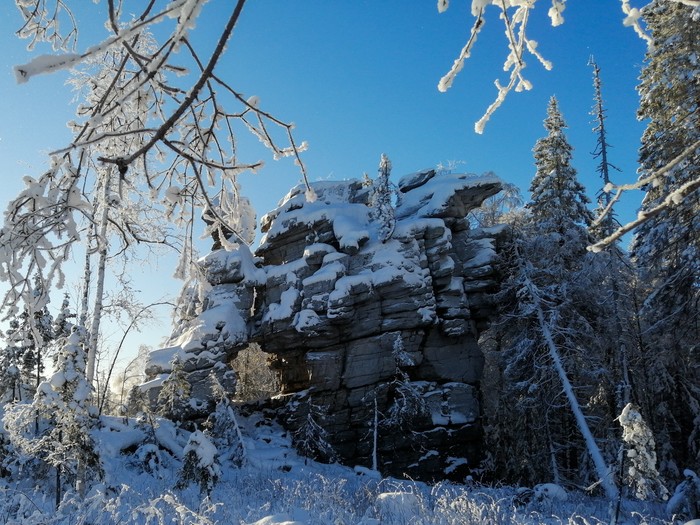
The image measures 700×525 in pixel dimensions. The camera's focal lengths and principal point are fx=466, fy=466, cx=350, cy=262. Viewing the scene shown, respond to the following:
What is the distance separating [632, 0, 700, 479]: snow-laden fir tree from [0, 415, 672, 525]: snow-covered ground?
5029 millimetres

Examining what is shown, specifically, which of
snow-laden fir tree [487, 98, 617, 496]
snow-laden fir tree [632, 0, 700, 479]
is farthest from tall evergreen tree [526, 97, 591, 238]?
snow-laden fir tree [632, 0, 700, 479]

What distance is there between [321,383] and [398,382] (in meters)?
3.35

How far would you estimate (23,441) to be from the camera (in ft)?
26.3

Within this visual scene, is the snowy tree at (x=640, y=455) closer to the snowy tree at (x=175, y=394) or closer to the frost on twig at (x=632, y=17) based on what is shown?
the frost on twig at (x=632, y=17)

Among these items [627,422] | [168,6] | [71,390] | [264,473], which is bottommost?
[264,473]

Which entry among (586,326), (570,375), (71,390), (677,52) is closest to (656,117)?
(677,52)

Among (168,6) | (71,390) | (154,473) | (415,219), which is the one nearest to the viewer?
(168,6)

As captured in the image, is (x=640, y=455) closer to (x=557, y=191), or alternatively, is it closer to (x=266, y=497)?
(x=266, y=497)

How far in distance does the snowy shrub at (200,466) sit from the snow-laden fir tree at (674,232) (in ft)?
37.1

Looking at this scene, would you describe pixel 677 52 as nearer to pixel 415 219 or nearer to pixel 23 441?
pixel 415 219

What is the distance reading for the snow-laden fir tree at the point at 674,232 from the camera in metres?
11.9

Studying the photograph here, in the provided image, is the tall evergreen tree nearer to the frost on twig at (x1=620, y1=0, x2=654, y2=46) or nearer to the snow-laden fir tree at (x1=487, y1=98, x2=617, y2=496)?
the snow-laden fir tree at (x1=487, y1=98, x2=617, y2=496)

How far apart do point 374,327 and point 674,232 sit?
11131mm

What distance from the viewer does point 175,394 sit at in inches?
675
